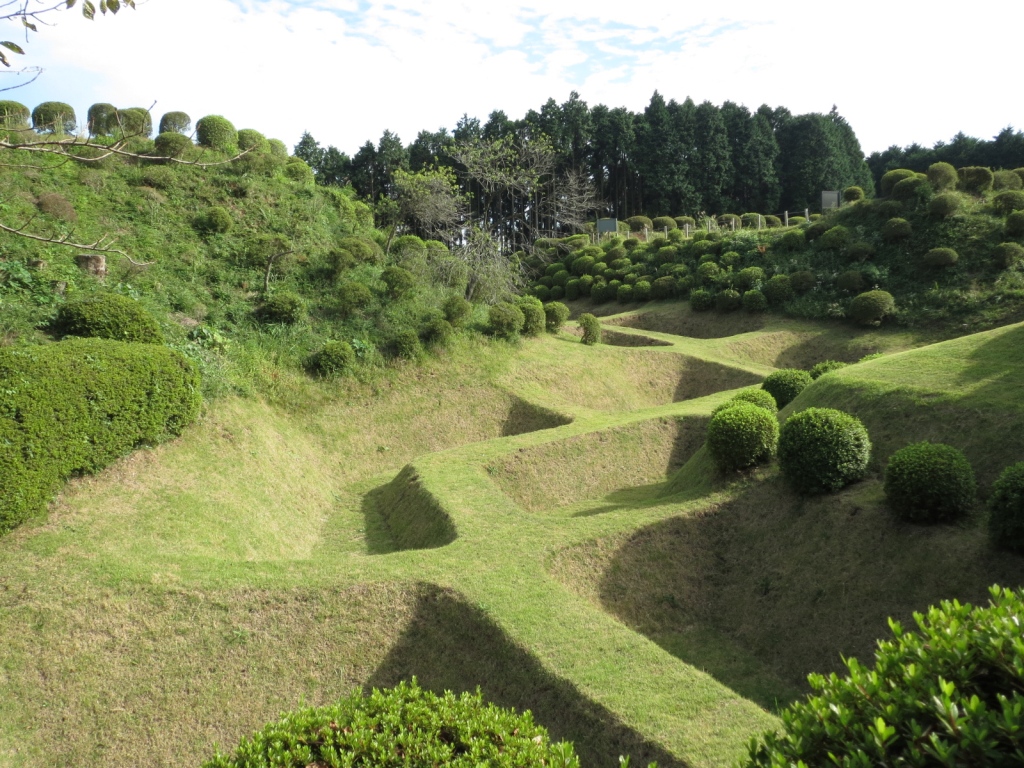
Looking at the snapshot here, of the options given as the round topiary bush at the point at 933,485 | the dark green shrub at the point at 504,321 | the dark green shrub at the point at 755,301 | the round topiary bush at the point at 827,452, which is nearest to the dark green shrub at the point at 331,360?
the dark green shrub at the point at 504,321

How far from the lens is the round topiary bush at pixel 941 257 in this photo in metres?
23.8

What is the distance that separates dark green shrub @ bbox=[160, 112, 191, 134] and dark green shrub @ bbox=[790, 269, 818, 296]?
23963 mm

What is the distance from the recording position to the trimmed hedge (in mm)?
8609

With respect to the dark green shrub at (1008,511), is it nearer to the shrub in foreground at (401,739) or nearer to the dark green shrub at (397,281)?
the shrub in foreground at (401,739)

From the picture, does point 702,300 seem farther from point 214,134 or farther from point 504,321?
point 214,134

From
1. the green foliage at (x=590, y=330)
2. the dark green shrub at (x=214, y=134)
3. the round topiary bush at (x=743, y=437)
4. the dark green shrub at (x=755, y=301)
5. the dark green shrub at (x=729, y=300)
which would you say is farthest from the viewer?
the dark green shrub at (x=729, y=300)

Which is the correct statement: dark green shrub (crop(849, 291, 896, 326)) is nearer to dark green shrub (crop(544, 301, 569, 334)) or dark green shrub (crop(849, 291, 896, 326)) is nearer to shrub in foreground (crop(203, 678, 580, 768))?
dark green shrub (crop(544, 301, 569, 334))

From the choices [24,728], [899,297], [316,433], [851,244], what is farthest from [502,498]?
[851,244]

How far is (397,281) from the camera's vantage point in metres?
18.9

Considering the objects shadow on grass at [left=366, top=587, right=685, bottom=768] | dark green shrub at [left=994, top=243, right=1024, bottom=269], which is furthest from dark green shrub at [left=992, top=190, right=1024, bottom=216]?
shadow on grass at [left=366, top=587, right=685, bottom=768]

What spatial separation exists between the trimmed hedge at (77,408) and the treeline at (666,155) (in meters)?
40.2

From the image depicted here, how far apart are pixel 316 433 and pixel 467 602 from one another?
8.31 meters

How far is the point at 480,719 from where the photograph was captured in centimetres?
397

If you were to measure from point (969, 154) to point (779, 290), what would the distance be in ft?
106
